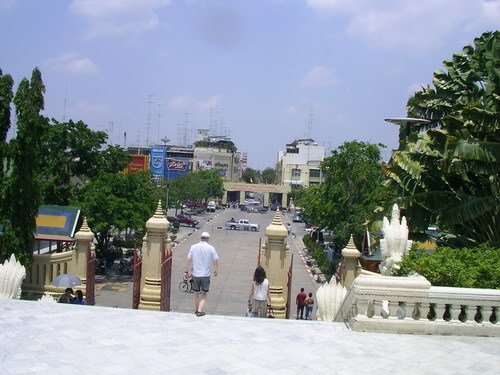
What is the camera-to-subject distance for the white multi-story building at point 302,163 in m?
131

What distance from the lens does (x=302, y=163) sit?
14462 centimetres

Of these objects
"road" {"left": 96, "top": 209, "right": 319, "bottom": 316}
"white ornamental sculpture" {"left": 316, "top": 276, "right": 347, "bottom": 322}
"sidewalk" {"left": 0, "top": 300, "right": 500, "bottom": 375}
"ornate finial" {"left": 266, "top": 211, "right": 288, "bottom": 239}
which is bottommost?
"road" {"left": 96, "top": 209, "right": 319, "bottom": 316}

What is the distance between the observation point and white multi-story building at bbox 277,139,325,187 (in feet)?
430

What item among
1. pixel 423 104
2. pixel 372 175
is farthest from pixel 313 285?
pixel 423 104

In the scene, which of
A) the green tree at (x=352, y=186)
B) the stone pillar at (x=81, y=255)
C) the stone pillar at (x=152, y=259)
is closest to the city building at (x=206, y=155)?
the green tree at (x=352, y=186)

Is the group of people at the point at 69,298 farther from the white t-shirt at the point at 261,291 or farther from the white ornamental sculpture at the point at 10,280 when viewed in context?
the white t-shirt at the point at 261,291

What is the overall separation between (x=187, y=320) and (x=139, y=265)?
574cm

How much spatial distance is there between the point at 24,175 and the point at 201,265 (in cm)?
904

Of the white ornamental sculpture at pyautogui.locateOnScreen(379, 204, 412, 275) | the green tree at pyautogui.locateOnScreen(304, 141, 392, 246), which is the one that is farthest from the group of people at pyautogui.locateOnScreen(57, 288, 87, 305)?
the green tree at pyautogui.locateOnScreen(304, 141, 392, 246)

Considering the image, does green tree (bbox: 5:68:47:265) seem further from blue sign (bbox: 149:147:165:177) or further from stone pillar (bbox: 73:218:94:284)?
blue sign (bbox: 149:147:165:177)

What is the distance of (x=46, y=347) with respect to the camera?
25.6 feet

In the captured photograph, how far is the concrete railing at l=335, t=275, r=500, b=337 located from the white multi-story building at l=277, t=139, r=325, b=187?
114 metres

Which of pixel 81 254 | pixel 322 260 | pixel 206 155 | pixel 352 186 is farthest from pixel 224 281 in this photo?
pixel 206 155

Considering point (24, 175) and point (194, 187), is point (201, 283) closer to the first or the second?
point (24, 175)
